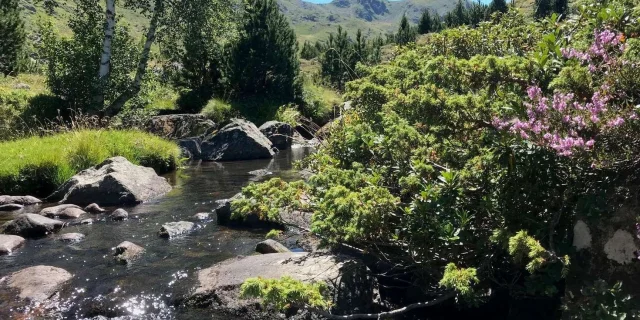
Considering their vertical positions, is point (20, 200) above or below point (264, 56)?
below

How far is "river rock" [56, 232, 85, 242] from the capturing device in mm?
9352

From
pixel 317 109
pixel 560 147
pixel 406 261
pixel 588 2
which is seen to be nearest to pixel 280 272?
pixel 406 261

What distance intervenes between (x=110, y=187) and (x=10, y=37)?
88.2ft

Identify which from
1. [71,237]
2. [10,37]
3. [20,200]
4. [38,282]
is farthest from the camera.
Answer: [10,37]

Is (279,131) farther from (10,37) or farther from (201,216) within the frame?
(10,37)

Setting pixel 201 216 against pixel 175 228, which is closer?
pixel 175 228

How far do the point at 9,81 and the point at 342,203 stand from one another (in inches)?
1136

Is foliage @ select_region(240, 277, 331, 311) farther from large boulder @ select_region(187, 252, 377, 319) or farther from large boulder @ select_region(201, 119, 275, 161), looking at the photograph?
large boulder @ select_region(201, 119, 275, 161)

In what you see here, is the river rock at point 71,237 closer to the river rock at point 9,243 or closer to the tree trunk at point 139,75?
the river rock at point 9,243

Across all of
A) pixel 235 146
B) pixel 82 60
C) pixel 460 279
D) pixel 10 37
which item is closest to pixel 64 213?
pixel 460 279

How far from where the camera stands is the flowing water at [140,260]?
6.46 meters

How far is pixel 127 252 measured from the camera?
326 inches

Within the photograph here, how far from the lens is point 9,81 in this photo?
2741 cm

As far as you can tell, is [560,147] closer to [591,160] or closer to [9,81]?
[591,160]
